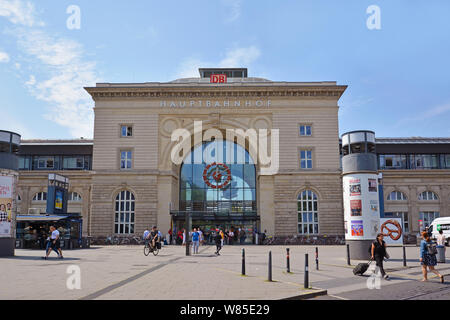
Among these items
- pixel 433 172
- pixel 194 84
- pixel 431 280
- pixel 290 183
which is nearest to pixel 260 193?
pixel 290 183

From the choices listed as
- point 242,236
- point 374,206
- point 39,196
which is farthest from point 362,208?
point 39,196

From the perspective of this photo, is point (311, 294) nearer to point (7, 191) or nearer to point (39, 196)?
point (7, 191)

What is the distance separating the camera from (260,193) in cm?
4519

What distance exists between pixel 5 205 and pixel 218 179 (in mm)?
26894

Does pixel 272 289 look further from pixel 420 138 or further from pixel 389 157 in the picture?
pixel 420 138

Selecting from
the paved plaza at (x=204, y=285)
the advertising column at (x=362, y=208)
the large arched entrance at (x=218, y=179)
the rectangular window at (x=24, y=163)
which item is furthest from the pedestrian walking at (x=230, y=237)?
the rectangular window at (x=24, y=163)

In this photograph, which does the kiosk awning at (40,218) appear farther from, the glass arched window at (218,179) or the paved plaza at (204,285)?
the glass arched window at (218,179)

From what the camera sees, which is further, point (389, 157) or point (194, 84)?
point (389, 157)

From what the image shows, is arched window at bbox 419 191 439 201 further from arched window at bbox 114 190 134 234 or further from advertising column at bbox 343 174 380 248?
arched window at bbox 114 190 134 234

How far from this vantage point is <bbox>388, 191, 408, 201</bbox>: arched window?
164ft

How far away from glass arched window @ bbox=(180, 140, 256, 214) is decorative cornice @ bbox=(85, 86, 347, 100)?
641 cm

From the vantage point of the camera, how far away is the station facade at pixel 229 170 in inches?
1740

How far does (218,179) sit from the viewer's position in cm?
4853
